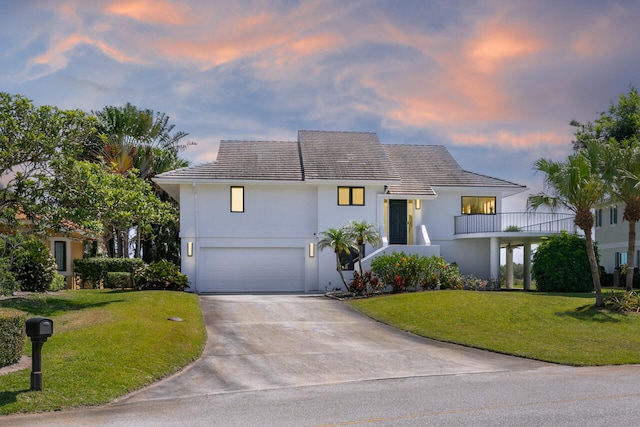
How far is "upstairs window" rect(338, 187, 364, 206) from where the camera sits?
33.5m

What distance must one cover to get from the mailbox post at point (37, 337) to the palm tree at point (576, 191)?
17656 millimetres

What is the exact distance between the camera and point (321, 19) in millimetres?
20688

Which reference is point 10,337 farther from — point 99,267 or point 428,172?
point 428,172

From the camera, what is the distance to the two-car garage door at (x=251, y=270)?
3269 centimetres

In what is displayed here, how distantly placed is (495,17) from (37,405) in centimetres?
1675

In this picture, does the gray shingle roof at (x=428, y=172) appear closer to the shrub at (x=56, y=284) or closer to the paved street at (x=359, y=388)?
the paved street at (x=359, y=388)

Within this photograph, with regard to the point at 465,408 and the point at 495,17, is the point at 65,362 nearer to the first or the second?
the point at 465,408

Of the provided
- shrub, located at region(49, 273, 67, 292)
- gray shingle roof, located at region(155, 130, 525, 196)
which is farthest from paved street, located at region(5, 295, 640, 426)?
gray shingle roof, located at region(155, 130, 525, 196)

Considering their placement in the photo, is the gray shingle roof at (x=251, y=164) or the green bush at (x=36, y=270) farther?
the gray shingle roof at (x=251, y=164)

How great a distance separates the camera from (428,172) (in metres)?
37.0

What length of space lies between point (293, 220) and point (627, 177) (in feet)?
50.7

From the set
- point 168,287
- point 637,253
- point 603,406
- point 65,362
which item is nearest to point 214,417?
point 65,362

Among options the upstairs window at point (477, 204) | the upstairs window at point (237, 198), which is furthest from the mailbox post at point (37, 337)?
the upstairs window at point (477, 204)

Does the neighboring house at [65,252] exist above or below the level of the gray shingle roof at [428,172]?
below
